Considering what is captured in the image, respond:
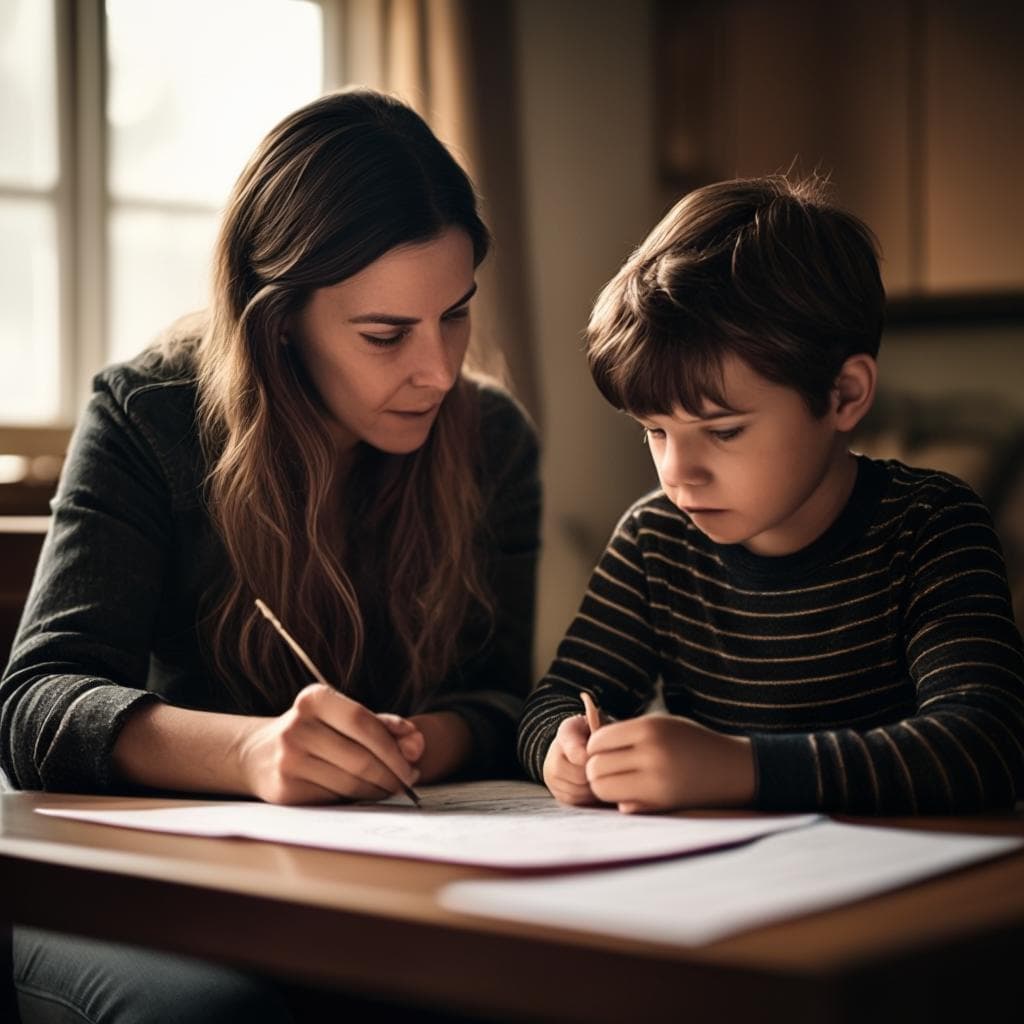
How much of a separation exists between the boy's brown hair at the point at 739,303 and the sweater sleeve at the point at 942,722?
6.8 inches

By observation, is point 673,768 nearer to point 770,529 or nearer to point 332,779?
point 332,779

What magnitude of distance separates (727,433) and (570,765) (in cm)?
32

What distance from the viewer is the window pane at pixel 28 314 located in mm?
2881

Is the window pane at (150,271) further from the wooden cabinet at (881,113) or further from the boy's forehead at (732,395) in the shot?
the boy's forehead at (732,395)

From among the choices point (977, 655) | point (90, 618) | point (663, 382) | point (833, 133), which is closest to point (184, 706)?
point (90, 618)

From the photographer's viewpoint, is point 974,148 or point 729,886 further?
point 974,148

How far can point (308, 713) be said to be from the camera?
1108 mm

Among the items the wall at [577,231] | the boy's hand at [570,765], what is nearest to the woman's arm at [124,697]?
the boy's hand at [570,765]

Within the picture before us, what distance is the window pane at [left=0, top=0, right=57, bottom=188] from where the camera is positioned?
113 inches

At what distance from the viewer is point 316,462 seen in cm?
149

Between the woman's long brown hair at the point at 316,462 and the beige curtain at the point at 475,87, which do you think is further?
the beige curtain at the point at 475,87

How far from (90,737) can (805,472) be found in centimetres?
63

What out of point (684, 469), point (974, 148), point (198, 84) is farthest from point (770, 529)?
point (974, 148)

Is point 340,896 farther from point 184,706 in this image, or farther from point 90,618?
point 184,706
